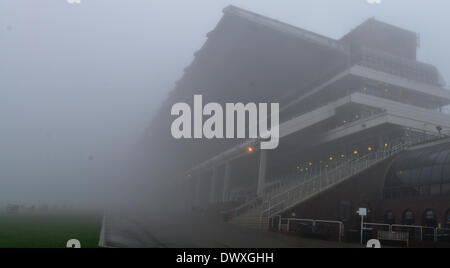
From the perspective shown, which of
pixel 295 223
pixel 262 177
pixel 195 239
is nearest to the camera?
pixel 195 239

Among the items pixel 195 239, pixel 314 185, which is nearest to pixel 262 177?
pixel 314 185

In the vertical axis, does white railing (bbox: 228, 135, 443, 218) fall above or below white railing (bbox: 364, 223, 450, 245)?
above

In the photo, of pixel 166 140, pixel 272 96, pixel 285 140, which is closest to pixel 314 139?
pixel 285 140

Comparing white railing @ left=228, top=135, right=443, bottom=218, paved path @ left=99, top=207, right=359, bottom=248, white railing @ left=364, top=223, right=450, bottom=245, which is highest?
white railing @ left=228, top=135, right=443, bottom=218

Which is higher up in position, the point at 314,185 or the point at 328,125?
the point at 328,125

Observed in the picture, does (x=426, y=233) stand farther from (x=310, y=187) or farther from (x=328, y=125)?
(x=328, y=125)

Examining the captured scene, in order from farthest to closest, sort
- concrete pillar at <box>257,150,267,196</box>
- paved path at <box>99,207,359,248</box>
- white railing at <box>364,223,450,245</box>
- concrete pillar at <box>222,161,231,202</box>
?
concrete pillar at <box>222,161,231,202</box>, concrete pillar at <box>257,150,267,196</box>, white railing at <box>364,223,450,245</box>, paved path at <box>99,207,359,248</box>

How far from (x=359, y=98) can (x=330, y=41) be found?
1472 cm

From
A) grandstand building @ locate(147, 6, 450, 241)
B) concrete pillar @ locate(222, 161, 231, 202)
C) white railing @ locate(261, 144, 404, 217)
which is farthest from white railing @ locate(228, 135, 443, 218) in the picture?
concrete pillar @ locate(222, 161, 231, 202)

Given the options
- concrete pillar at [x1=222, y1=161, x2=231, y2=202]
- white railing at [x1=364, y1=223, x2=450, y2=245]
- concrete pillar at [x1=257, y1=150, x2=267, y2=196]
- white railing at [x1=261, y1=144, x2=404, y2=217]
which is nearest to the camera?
white railing at [x1=364, y1=223, x2=450, y2=245]

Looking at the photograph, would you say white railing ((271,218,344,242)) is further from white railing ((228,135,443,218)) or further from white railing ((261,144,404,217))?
white railing ((261,144,404,217))

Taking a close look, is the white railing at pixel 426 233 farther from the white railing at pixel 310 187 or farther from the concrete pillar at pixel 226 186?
the concrete pillar at pixel 226 186

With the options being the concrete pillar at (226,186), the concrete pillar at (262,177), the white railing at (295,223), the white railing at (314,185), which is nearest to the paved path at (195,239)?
the white railing at (295,223)
